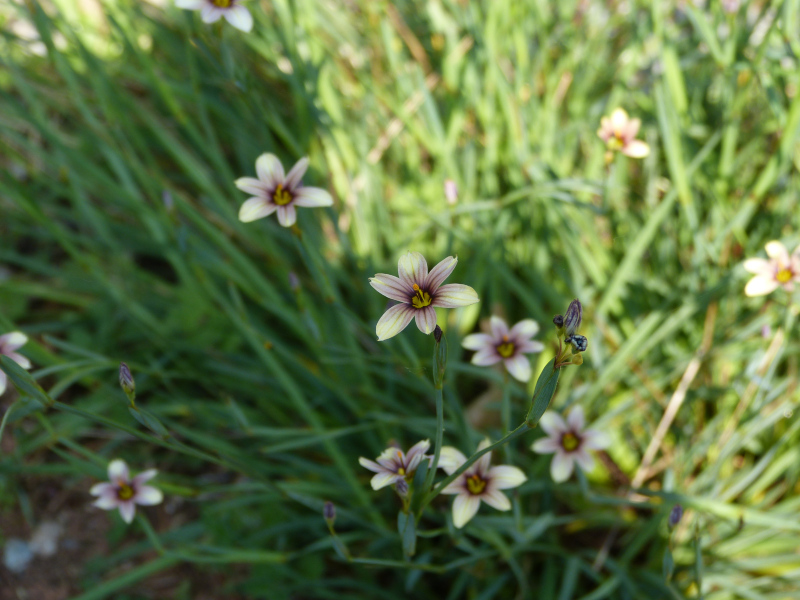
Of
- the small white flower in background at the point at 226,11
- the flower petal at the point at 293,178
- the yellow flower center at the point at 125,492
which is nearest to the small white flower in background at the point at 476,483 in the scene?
the flower petal at the point at 293,178

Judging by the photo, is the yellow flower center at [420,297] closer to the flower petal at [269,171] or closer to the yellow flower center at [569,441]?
the flower petal at [269,171]

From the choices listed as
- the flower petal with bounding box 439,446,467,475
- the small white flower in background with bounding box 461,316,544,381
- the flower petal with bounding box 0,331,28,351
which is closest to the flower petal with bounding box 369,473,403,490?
the flower petal with bounding box 439,446,467,475

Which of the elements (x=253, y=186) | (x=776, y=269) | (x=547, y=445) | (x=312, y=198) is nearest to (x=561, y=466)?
(x=547, y=445)

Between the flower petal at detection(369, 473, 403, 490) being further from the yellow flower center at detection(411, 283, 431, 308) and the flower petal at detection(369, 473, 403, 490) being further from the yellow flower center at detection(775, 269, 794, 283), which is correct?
the yellow flower center at detection(775, 269, 794, 283)

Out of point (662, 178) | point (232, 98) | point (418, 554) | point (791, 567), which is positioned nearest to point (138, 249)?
point (232, 98)

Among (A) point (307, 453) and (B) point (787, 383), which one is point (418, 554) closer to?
(A) point (307, 453)

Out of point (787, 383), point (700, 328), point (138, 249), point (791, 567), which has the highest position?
point (138, 249)

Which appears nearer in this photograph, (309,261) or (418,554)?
(309,261)
